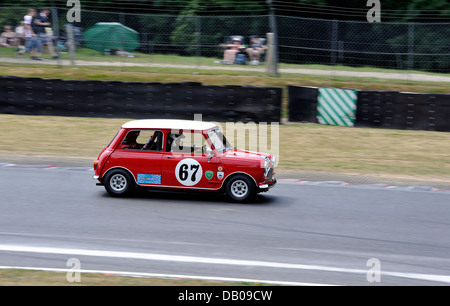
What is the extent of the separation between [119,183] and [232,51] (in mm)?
11593

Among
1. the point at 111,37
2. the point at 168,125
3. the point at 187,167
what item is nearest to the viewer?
the point at 187,167

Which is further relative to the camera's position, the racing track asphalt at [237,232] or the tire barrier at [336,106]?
the tire barrier at [336,106]

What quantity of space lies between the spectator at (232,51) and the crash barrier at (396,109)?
3715 millimetres

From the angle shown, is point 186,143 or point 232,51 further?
point 232,51

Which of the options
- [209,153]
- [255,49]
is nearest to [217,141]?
[209,153]

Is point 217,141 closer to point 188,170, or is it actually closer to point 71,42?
point 188,170

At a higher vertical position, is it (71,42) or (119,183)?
(71,42)

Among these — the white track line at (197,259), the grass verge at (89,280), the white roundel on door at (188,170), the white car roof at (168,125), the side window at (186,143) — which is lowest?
the white track line at (197,259)

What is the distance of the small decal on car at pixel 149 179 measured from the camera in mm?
9695

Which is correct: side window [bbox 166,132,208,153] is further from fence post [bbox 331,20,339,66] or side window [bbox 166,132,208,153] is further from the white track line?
fence post [bbox 331,20,339,66]

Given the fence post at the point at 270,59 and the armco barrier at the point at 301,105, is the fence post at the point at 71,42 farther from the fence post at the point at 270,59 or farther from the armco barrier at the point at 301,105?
the armco barrier at the point at 301,105

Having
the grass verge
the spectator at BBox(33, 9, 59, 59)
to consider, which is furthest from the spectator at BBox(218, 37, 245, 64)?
the grass verge

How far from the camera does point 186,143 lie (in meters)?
9.79

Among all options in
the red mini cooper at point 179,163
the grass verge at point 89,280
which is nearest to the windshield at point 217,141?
the red mini cooper at point 179,163
